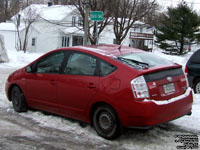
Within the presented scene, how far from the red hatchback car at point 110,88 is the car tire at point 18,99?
1.46ft

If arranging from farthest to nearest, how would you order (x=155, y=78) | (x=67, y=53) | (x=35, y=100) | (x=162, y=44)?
1. (x=162, y=44)
2. (x=35, y=100)
3. (x=67, y=53)
4. (x=155, y=78)

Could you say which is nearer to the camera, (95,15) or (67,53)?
(67,53)

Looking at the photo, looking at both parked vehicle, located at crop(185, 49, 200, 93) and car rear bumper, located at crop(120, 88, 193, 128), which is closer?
car rear bumper, located at crop(120, 88, 193, 128)

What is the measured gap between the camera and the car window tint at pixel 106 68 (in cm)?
493

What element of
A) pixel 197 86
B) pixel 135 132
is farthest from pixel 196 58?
pixel 135 132

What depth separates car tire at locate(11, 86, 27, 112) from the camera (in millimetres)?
6602

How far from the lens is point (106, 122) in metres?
4.98

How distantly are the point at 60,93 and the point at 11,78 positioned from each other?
1847 mm

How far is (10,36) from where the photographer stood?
41062 mm

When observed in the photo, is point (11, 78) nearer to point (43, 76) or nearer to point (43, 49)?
point (43, 76)

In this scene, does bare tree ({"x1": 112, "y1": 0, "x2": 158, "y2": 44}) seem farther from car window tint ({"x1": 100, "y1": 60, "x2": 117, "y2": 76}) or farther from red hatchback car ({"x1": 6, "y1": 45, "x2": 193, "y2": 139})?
car window tint ({"x1": 100, "y1": 60, "x2": 117, "y2": 76})

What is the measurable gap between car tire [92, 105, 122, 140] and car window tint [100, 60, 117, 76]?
1.89ft

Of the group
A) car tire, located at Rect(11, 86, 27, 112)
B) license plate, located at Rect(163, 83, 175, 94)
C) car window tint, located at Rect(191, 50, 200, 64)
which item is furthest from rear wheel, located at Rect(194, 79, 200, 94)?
car tire, located at Rect(11, 86, 27, 112)

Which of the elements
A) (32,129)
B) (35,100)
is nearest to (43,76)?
(35,100)
